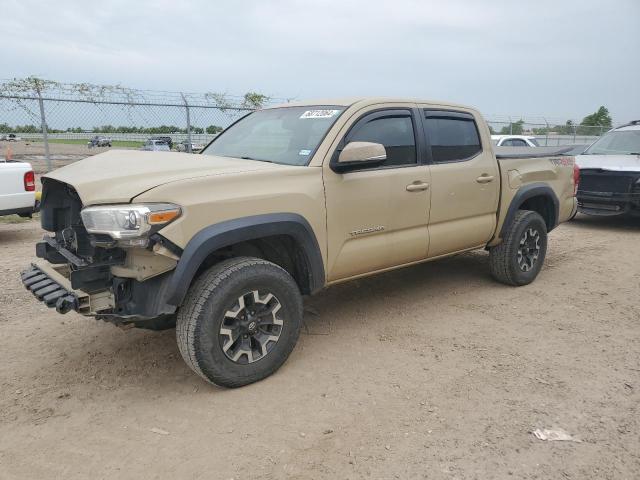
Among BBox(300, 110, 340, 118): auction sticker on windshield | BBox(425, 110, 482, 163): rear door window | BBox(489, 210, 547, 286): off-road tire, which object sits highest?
BBox(300, 110, 340, 118): auction sticker on windshield

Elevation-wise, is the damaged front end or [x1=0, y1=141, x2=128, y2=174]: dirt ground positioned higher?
[x1=0, y1=141, x2=128, y2=174]: dirt ground

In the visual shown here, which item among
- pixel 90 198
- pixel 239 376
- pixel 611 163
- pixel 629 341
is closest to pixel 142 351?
pixel 239 376

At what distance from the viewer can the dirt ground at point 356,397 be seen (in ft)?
8.45

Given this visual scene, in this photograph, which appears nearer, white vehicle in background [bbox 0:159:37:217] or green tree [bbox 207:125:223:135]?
white vehicle in background [bbox 0:159:37:217]

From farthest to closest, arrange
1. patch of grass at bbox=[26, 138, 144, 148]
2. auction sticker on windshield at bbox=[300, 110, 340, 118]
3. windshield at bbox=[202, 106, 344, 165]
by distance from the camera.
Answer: patch of grass at bbox=[26, 138, 144, 148]
auction sticker on windshield at bbox=[300, 110, 340, 118]
windshield at bbox=[202, 106, 344, 165]

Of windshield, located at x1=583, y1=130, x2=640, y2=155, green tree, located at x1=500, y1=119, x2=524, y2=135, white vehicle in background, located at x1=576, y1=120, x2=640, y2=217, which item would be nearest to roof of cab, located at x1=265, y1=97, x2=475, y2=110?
white vehicle in background, located at x1=576, y1=120, x2=640, y2=217

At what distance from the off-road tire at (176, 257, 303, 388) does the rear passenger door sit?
1648mm

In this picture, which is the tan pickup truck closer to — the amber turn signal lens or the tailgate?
the amber turn signal lens

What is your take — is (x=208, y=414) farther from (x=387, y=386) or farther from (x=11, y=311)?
(x=11, y=311)

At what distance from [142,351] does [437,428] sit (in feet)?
7.30

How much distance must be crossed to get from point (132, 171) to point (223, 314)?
1.04 meters

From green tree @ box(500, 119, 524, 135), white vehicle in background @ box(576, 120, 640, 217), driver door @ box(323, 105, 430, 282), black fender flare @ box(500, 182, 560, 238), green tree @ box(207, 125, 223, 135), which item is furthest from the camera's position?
green tree @ box(500, 119, 524, 135)

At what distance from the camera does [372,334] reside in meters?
4.14

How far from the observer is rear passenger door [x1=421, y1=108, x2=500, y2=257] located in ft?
14.4
